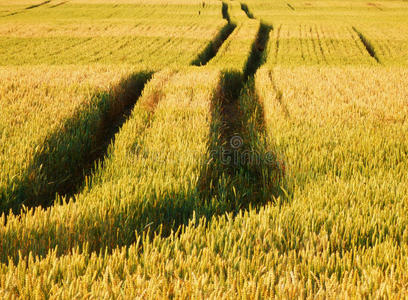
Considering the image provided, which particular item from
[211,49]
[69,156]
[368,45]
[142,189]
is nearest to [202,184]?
[142,189]

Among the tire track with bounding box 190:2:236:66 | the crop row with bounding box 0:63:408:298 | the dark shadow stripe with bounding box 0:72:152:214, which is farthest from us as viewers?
the tire track with bounding box 190:2:236:66

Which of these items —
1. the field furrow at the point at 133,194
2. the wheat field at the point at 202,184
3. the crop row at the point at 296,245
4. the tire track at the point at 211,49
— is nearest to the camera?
the crop row at the point at 296,245

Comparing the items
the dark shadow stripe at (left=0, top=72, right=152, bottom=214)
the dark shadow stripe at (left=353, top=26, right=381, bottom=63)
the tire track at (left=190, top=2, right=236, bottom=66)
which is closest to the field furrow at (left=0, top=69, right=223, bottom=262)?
the dark shadow stripe at (left=0, top=72, right=152, bottom=214)

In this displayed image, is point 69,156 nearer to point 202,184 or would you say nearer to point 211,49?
point 202,184

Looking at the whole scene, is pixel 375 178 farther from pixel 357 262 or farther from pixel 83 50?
pixel 83 50

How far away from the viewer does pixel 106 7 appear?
25.6 metres

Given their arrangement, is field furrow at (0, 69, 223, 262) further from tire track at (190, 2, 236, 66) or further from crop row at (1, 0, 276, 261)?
tire track at (190, 2, 236, 66)

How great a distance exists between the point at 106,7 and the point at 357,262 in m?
27.5

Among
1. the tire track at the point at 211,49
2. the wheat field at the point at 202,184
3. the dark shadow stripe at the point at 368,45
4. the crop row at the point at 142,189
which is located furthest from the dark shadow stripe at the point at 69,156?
the dark shadow stripe at the point at 368,45

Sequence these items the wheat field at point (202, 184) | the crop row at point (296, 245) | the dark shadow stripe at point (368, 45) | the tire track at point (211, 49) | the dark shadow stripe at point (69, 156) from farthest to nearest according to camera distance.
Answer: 1. the dark shadow stripe at point (368, 45)
2. the tire track at point (211, 49)
3. the dark shadow stripe at point (69, 156)
4. the wheat field at point (202, 184)
5. the crop row at point (296, 245)

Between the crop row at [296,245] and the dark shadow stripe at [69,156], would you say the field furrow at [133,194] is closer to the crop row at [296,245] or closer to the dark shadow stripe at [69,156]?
the crop row at [296,245]

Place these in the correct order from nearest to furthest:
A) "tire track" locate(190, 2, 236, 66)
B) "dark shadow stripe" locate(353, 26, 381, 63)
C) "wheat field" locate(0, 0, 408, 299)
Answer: "wheat field" locate(0, 0, 408, 299) < "tire track" locate(190, 2, 236, 66) < "dark shadow stripe" locate(353, 26, 381, 63)

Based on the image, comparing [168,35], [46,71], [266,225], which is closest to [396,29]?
[168,35]

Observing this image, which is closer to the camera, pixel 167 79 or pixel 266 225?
pixel 266 225
